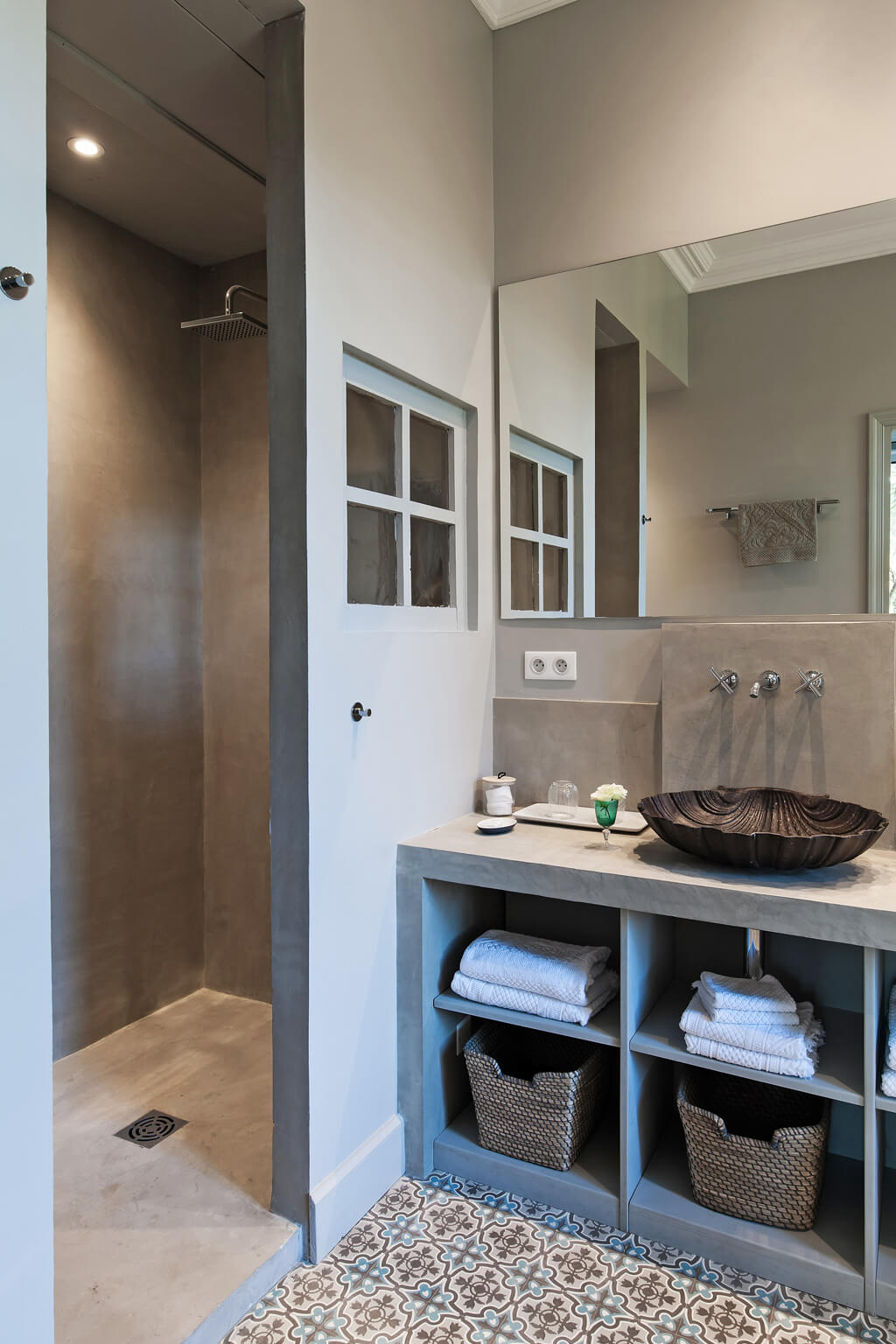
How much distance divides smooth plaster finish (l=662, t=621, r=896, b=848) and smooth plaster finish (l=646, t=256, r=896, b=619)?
0.27 ft

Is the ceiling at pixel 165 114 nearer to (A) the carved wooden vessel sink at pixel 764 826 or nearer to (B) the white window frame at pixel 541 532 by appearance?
(B) the white window frame at pixel 541 532

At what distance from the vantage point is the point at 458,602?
235cm

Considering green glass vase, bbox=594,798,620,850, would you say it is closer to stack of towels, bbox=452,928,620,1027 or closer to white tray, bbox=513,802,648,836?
white tray, bbox=513,802,648,836

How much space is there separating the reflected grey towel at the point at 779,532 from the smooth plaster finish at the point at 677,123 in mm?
668

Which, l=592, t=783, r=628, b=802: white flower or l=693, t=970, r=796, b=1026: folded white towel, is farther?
l=592, t=783, r=628, b=802: white flower

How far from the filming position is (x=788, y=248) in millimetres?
2047

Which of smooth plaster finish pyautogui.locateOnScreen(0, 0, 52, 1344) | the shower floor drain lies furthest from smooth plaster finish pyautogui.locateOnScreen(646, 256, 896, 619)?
the shower floor drain

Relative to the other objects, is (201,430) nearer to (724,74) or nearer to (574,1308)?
(724,74)

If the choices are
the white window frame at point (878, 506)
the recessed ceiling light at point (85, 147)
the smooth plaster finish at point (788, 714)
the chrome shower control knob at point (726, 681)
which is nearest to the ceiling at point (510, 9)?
the recessed ceiling light at point (85, 147)

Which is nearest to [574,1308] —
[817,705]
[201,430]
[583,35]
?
[817,705]

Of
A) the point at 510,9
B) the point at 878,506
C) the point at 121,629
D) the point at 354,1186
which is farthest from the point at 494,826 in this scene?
the point at 510,9

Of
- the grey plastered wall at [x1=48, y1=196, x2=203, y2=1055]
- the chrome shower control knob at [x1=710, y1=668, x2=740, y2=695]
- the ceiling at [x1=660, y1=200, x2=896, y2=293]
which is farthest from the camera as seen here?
the grey plastered wall at [x1=48, y1=196, x2=203, y2=1055]

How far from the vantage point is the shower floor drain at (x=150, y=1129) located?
2.10 m

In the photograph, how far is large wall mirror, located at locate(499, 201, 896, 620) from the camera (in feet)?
6.49
